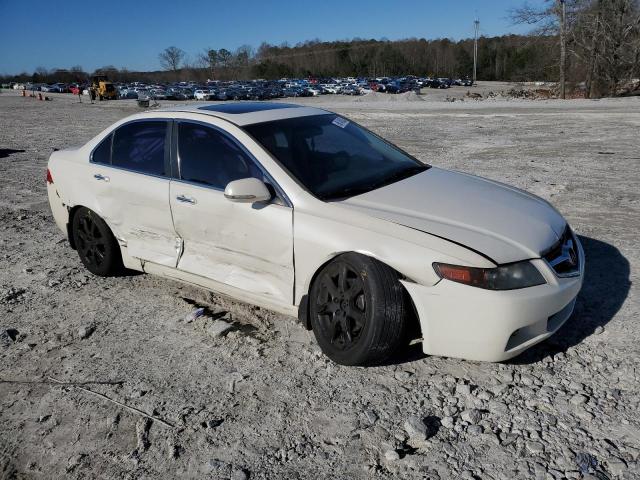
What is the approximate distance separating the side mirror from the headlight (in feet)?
3.83

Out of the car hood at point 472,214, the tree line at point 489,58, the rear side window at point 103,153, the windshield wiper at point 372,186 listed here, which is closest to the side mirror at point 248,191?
the windshield wiper at point 372,186

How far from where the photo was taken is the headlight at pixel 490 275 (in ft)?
9.66

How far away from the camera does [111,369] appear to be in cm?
351

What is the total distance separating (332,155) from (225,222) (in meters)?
0.92

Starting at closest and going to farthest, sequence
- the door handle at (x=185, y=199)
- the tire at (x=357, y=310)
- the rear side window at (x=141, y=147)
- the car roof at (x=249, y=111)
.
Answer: the tire at (x=357, y=310) → the door handle at (x=185, y=199) → the car roof at (x=249, y=111) → the rear side window at (x=141, y=147)

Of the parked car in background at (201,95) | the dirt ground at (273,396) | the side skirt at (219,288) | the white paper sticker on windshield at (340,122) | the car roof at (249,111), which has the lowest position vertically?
the dirt ground at (273,396)

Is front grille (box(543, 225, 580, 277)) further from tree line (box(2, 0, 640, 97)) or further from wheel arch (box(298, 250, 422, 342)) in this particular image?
tree line (box(2, 0, 640, 97))

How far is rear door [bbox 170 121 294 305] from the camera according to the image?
3.54 meters

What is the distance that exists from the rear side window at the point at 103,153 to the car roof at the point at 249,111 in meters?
0.62

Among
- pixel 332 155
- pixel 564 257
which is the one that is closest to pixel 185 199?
pixel 332 155

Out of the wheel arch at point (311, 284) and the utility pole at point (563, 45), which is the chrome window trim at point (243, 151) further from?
the utility pole at point (563, 45)

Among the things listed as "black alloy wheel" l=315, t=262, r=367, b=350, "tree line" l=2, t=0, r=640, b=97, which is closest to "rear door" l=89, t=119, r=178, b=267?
"black alloy wheel" l=315, t=262, r=367, b=350

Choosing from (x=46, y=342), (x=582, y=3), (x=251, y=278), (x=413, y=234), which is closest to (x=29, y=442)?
(x=46, y=342)

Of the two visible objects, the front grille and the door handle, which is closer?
the front grille
